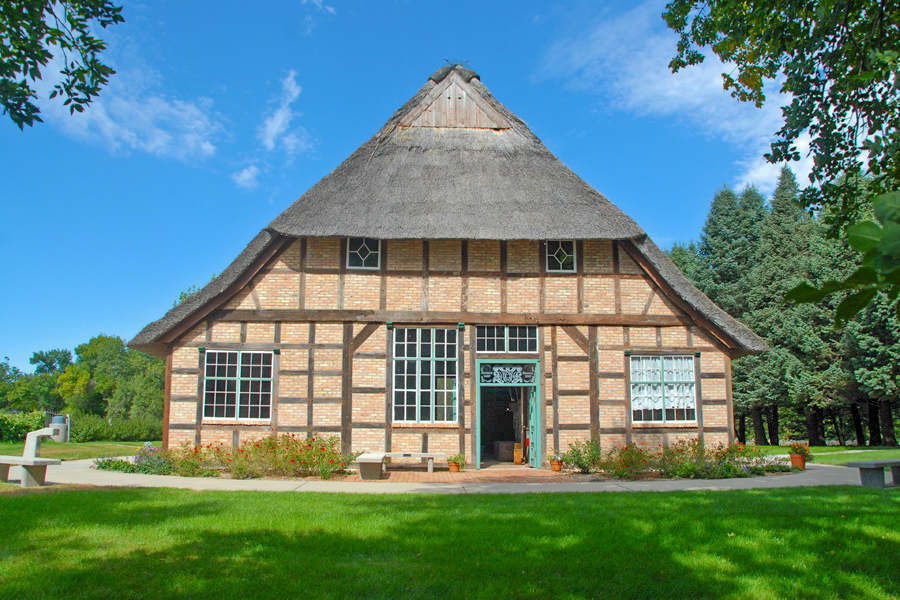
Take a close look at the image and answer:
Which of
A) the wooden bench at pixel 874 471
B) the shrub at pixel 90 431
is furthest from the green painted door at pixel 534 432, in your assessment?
the shrub at pixel 90 431

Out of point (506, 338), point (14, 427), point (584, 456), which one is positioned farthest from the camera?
point (14, 427)

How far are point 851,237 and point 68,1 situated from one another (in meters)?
6.63

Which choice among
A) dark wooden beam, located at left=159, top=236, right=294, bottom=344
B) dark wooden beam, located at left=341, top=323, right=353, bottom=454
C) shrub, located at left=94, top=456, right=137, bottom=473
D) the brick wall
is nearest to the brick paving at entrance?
the brick wall

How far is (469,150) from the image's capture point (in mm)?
15430

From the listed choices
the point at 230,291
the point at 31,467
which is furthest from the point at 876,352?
the point at 31,467

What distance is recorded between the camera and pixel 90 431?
80.9 feet

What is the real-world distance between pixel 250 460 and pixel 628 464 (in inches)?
287

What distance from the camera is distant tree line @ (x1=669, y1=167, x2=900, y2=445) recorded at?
22.8m

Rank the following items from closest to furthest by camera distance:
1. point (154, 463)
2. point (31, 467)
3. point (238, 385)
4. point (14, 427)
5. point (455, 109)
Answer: point (31, 467) < point (154, 463) < point (238, 385) < point (455, 109) < point (14, 427)

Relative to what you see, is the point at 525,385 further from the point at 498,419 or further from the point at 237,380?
the point at 237,380

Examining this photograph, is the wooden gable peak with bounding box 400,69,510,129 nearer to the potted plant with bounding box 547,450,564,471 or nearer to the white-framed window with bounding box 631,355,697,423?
the white-framed window with bounding box 631,355,697,423

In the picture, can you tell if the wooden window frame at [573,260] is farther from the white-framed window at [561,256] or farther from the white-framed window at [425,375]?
the white-framed window at [425,375]

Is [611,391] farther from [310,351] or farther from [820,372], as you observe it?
[820,372]

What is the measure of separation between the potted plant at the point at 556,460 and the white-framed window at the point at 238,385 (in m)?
6.02
